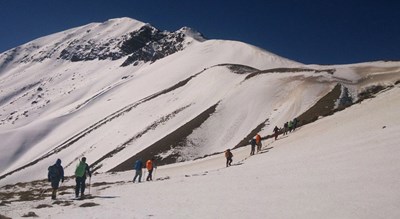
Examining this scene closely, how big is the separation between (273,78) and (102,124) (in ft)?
157

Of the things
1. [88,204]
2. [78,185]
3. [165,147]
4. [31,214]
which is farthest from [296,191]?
[165,147]

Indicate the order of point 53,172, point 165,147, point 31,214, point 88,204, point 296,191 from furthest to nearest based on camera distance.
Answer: point 165,147, point 53,172, point 88,204, point 296,191, point 31,214

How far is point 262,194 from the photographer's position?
18266 mm

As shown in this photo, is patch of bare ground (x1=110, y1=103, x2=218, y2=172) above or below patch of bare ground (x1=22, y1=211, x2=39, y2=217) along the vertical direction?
above

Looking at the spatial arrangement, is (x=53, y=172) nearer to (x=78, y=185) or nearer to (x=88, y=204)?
(x=78, y=185)

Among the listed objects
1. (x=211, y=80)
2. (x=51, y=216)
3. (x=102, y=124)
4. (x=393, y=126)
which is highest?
(x=211, y=80)

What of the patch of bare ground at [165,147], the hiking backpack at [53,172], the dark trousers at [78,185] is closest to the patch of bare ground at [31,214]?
the dark trousers at [78,185]

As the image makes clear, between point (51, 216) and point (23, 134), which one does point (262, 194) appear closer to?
point (51, 216)

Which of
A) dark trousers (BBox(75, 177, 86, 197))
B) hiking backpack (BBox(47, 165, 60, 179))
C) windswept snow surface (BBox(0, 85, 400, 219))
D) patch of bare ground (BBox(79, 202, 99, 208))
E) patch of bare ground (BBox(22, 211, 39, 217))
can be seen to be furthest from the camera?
hiking backpack (BBox(47, 165, 60, 179))

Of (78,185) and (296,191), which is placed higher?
(78,185)

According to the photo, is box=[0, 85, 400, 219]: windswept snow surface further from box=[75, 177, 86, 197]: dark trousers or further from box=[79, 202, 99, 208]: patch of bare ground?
box=[75, 177, 86, 197]: dark trousers

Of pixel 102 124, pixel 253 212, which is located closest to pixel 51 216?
pixel 253 212

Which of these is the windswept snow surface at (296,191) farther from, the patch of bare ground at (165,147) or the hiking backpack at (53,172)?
the patch of bare ground at (165,147)

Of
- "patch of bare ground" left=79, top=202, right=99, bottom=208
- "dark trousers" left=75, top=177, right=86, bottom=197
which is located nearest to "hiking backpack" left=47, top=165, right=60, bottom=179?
"dark trousers" left=75, top=177, right=86, bottom=197
